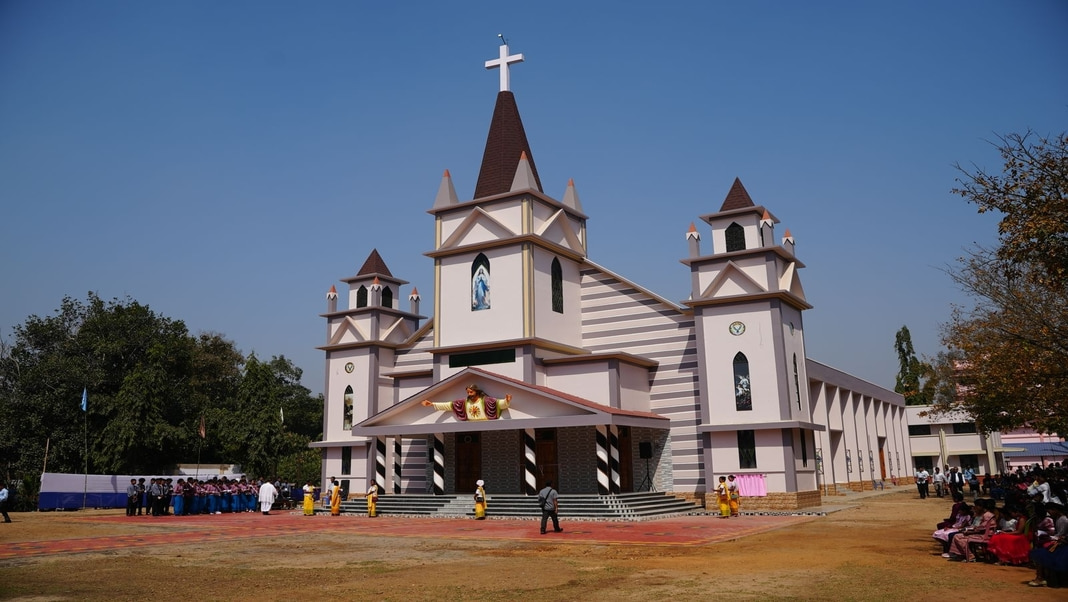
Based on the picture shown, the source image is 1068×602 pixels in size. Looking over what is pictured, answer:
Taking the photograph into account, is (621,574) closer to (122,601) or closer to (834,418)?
(122,601)

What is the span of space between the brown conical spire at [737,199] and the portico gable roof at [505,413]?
8.82 metres

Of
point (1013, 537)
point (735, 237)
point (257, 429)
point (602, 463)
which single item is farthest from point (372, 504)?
point (257, 429)

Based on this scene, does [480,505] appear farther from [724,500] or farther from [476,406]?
[724,500]

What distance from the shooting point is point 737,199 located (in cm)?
3183

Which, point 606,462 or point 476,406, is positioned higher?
Answer: point 476,406

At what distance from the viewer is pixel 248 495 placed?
3588 centimetres

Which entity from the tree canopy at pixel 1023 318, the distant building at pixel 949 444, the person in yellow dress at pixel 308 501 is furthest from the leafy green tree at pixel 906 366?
the person in yellow dress at pixel 308 501

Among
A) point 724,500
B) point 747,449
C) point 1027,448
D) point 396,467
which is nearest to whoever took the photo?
point 724,500

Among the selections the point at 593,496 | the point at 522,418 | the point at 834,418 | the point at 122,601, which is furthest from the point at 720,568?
the point at 834,418

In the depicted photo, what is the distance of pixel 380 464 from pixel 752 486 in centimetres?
1533

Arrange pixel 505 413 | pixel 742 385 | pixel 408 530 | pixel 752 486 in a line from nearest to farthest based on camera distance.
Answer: pixel 408 530, pixel 752 486, pixel 505 413, pixel 742 385

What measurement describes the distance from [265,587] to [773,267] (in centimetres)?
2301

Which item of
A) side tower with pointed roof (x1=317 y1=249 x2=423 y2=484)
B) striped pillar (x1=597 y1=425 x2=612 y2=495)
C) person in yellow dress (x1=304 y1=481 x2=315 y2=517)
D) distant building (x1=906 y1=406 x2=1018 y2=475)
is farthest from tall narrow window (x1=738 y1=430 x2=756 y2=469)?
distant building (x1=906 y1=406 x2=1018 y2=475)

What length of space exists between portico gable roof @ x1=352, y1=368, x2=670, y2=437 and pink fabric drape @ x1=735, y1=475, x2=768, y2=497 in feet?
12.1
